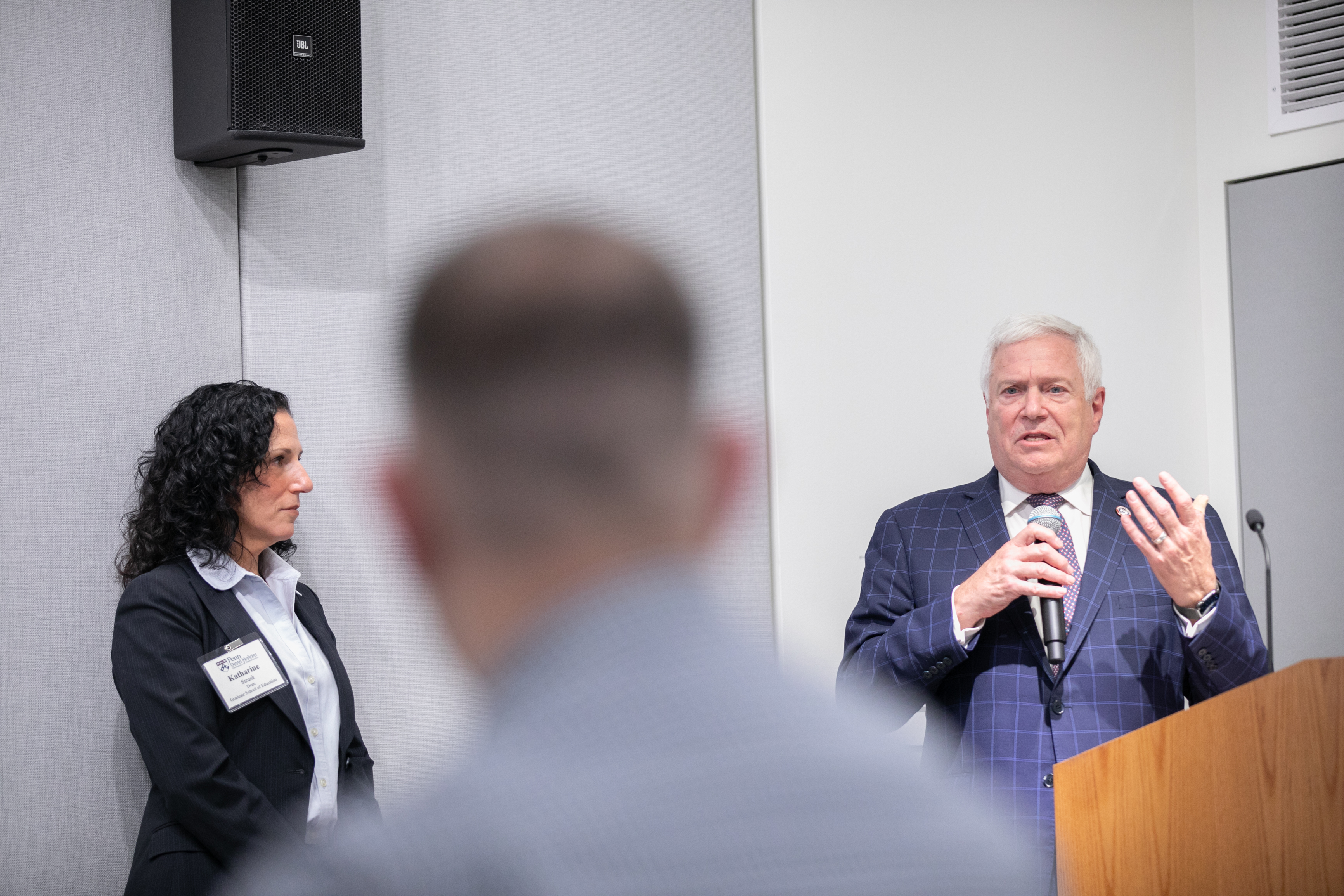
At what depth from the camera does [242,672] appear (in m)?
2.16

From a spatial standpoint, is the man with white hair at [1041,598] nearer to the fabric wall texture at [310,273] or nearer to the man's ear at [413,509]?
the fabric wall texture at [310,273]

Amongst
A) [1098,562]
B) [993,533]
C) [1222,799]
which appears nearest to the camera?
[1222,799]

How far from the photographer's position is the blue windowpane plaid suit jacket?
2271mm

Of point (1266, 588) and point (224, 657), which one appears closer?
point (224, 657)

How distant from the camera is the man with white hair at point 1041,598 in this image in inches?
86.4

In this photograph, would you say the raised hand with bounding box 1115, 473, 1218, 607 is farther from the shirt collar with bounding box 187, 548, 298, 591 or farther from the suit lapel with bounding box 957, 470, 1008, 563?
the shirt collar with bounding box 187, 548, 298, 591

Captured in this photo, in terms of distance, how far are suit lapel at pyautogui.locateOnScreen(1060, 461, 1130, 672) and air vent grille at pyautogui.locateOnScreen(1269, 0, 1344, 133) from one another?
1882mm

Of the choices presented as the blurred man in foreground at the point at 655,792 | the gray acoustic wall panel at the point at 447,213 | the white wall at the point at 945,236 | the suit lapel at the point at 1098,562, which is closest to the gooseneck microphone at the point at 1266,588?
the white wall at the point at 945,236

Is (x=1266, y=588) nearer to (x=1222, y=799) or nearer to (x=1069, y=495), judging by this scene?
(x=1069, y=495)

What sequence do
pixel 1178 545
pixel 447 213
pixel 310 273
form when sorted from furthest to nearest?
pixel 447 213 → pixel 310 273 → pixel 1178 545

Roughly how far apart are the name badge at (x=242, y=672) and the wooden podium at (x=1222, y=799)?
1.42 m

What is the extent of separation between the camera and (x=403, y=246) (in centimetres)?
285

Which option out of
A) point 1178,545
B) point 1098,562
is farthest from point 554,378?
point 1178,545

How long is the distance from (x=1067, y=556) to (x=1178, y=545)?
354mm
